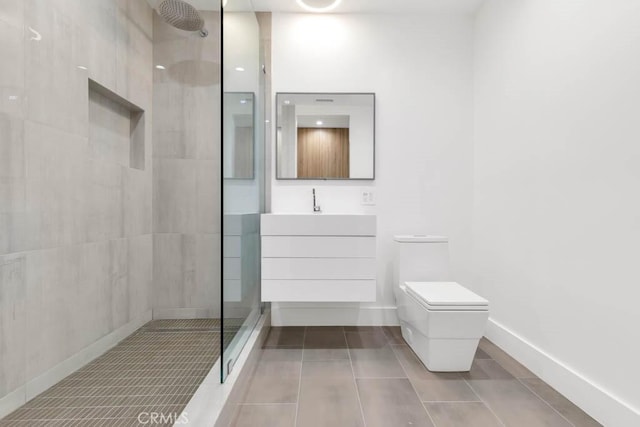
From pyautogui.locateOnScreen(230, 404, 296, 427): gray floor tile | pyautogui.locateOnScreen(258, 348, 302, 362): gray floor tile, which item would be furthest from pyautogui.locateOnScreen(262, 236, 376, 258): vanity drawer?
pyautogui.locateOnScreen(230, 404, 296, 427): gray floor tile

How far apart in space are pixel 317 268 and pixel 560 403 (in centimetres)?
144

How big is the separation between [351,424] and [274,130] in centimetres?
208

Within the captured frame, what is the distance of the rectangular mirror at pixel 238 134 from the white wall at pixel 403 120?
0.62m

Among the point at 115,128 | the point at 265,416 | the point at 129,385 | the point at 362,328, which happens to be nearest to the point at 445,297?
the point at 362,328

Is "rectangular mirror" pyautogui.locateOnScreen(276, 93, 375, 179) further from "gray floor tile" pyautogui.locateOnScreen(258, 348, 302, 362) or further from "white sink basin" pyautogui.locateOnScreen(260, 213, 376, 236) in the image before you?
"gray floor tile" pyautogui.locateOnScreen(258, 348, 302, 362)

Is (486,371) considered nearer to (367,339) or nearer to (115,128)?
(367,339)

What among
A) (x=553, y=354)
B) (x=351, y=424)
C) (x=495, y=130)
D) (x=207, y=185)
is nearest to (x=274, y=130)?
(x=207, y=185)

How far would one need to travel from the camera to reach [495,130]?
228cm

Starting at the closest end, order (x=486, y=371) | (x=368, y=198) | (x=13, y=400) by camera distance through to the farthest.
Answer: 1. (x=13, y=400)
2. (x=486, y=371)
3. (x=368, y=198)

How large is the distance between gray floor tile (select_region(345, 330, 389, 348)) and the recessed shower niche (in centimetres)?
211

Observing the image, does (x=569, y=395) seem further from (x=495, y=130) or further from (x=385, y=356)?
(x=495, y=130)

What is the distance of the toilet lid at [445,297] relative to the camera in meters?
1.70

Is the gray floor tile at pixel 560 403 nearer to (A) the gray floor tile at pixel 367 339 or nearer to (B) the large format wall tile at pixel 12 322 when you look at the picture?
(A) the gray floor tile at pixel 367 339

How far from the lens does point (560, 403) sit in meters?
1.52
